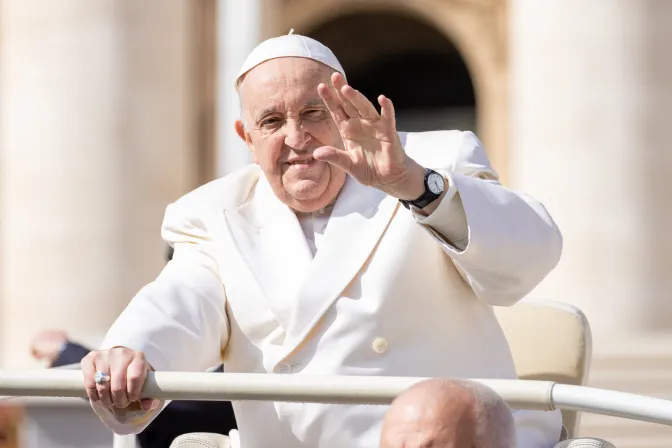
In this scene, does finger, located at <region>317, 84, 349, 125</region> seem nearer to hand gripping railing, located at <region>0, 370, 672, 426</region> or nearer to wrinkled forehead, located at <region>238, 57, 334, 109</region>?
wrinkled forehead, located at <region>238, 57, 334, 109</region>

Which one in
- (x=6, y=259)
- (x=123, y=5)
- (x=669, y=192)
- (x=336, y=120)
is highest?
(x=336, y=120)

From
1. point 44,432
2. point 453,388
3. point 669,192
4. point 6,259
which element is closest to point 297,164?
point 453,388

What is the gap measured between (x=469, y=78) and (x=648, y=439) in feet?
31.4

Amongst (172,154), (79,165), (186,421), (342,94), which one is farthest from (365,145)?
(172,154)

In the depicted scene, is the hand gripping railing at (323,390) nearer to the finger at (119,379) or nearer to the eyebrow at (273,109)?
the finger at (119,379)

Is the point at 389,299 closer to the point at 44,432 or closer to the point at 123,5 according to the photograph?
the point at 44,432

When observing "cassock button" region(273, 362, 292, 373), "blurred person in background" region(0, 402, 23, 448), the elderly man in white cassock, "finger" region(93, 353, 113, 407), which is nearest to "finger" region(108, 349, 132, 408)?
"finger" region(93, 353, 113, 407)

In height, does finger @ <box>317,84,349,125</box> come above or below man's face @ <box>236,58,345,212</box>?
above

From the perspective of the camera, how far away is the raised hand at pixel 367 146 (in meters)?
2.63

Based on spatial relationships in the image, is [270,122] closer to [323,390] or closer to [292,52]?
[292,52]

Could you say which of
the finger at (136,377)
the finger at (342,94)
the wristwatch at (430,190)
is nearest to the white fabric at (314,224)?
the wristwatch at (430,190)

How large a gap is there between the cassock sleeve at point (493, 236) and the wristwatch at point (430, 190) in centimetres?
2

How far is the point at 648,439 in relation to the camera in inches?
324

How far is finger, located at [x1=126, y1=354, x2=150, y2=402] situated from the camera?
2544mm
